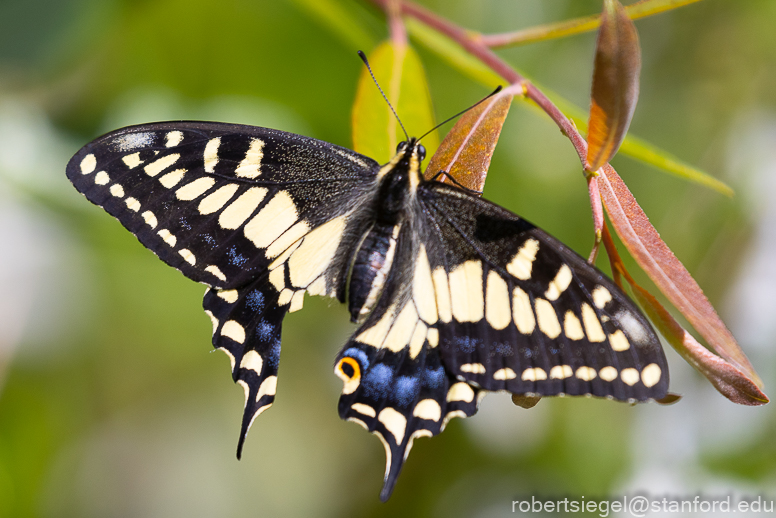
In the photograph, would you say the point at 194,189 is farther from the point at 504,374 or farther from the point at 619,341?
the point at 619,341

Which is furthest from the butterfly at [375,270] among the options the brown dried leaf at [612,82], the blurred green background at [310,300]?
the blurred green background at [310,300]

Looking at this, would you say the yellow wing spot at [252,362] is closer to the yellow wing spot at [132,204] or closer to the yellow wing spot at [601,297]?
the yellow wing spot at [132,204]

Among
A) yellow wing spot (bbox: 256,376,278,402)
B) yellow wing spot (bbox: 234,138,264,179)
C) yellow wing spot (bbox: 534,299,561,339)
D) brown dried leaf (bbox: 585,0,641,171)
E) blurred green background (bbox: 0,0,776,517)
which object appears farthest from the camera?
blurred green background (bbox: 0,0,776,517)

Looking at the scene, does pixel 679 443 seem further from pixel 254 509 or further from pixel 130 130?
pixel 130 130

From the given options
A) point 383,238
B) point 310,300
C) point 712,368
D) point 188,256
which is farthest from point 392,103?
point 310,300

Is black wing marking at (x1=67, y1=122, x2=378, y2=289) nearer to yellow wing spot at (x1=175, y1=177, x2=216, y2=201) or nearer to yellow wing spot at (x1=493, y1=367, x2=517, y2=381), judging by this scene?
yellow wing spot at (x1=175, y1=177, x2=216, y2=201)

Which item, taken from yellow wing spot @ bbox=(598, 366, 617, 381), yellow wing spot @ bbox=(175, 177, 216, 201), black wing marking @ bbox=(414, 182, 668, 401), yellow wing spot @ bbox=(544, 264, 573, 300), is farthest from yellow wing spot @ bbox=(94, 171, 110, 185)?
yellow wing spot @ bbox=(598, 366, 617, 381)

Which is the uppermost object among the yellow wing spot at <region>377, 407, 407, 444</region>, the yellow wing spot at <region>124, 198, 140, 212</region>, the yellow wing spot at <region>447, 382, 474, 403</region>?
the yellow wing spot at <region>124, 198, 140, 212</region>
